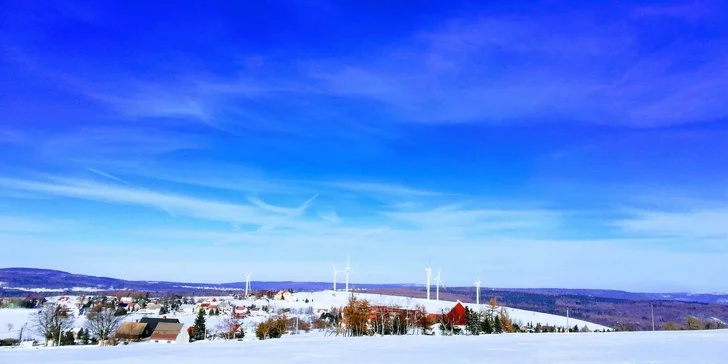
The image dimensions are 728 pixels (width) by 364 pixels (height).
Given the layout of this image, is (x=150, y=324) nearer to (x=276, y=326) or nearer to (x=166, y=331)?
(x=166, y=331)

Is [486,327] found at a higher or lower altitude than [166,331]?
higher

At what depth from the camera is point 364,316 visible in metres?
46.0

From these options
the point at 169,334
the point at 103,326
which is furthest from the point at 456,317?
the point at 169,334

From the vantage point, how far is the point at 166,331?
79.3 meters

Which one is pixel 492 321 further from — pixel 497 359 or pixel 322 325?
pixel 497 359

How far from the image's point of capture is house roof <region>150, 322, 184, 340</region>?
7588 cm

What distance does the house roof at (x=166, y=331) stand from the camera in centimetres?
7588

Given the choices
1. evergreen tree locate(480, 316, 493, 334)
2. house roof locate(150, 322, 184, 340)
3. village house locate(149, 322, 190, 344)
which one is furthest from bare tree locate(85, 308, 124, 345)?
evergreen tree locate(480, 316, 493, 334)

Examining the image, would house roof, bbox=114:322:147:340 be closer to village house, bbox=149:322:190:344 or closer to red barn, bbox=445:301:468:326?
village house, bbox=149:322:190:344

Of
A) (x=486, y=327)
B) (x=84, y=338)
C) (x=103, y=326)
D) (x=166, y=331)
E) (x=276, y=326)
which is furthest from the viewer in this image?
(x=166, y=331)

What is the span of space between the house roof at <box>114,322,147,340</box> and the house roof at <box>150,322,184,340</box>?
2.70m

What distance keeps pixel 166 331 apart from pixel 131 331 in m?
5.30

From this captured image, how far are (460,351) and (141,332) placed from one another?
81360mm

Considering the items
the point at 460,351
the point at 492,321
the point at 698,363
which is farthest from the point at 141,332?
the point at 698,363
